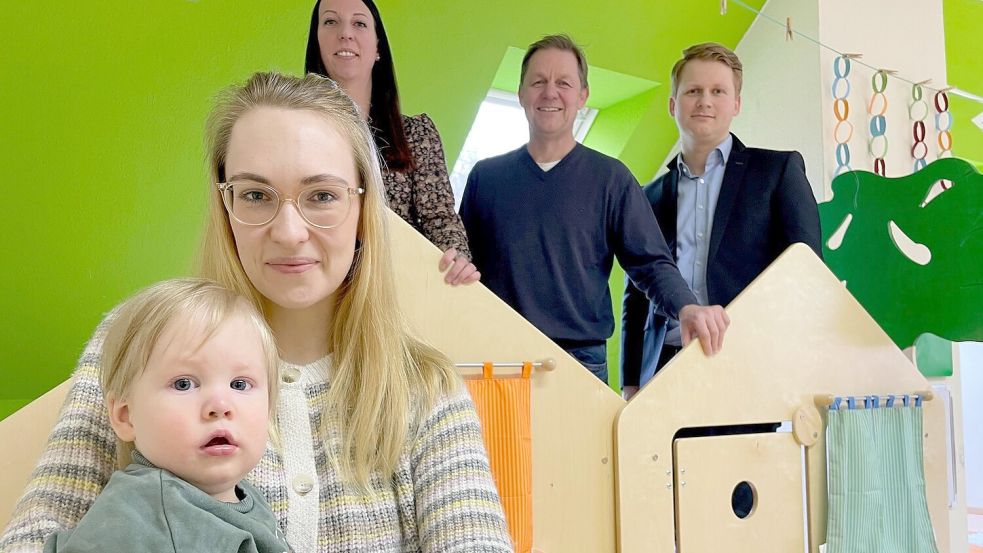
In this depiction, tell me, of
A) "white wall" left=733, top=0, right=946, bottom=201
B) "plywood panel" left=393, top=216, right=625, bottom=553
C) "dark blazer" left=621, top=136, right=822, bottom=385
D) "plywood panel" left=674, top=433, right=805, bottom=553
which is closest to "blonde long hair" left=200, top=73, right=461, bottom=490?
"plywood panel" left=393, top=216, right=625, bottom=553

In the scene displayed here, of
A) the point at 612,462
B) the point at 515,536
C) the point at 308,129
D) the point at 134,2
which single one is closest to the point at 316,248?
the point at 308,129

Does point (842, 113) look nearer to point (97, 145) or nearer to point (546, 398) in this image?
point (546, 398)

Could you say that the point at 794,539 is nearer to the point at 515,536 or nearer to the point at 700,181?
the point at 515,536

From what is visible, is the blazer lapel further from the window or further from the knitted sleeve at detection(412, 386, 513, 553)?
the window

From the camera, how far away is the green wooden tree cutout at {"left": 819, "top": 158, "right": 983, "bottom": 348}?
2029 mm

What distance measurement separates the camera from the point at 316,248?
A: 99cm

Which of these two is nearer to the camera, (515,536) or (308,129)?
(308,129)

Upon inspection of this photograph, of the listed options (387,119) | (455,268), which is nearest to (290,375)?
(455,268)

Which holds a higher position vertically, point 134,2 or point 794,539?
point 134,2

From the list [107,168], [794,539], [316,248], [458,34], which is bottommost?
[794,539]

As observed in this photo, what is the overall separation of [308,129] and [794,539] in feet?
4.12

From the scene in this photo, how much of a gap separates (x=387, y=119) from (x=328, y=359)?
0.80m

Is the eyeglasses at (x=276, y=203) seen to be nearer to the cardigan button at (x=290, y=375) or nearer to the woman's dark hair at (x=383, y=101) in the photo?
the cardigan button at (x=290, y=375)

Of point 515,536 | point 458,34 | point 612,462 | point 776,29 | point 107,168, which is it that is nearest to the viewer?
point 515,536
